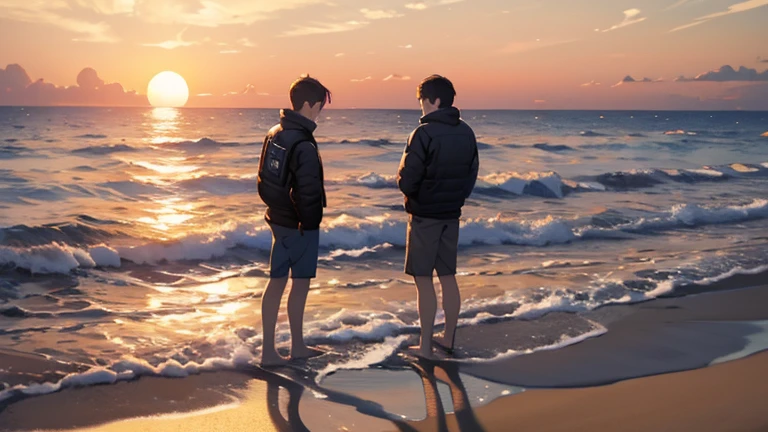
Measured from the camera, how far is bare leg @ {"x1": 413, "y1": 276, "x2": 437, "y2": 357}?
537 cm

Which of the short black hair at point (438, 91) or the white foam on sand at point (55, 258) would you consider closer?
the short black hair at point (438, 91)

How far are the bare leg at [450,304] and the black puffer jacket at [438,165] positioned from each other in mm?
540

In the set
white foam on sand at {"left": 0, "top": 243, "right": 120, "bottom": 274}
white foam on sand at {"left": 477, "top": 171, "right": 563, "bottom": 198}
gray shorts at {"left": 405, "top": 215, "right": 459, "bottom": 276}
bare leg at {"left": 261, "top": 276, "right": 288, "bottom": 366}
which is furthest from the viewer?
white foam on sand at {"left": 477, "top": 171, "right": 563, "bottom": 198}

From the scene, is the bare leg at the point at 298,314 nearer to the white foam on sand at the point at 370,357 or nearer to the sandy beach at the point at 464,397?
the white foam on sand at the point at 370,357

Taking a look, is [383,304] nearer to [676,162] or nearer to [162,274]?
[162,274]

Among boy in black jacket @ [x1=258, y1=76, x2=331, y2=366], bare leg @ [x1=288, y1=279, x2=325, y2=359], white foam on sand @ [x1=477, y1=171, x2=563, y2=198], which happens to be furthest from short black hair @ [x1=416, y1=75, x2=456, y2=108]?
white foam on sand @ [x1=477, y1=171, x2=563, y2=198]

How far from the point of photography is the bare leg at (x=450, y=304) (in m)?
5.48

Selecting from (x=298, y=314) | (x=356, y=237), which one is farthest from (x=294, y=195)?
(x=356, y=237)

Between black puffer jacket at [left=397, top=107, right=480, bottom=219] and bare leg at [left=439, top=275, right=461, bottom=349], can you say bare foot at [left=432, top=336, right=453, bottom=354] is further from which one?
black puffer jacket at [left=397, top=107, right=480, bottom=219]

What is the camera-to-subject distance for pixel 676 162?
36188 millimetres

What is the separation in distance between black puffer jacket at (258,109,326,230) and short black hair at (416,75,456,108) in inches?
34.7

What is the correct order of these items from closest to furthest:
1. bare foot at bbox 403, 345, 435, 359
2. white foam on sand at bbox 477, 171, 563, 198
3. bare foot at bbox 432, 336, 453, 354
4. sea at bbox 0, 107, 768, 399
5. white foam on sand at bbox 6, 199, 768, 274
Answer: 1. bare foot at bbox 403, 345, 435, 359
2. bare foot at bbox 432, 336, 453, 354
3. sea at bbox 0, 107, 768, 399
4. white foam on sand at bbox 6, 199, 768, 274
5. white foam on sand at bbox 477, 171, 563, 198

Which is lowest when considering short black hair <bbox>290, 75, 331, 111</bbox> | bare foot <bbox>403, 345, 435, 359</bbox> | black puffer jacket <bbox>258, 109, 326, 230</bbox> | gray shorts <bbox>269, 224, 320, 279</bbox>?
bare foot <bbox>403, 345, 435, 359</bbox>

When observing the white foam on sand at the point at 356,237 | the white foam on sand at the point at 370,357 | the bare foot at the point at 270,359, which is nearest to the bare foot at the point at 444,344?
the white foam on sand at the point at 370,357
